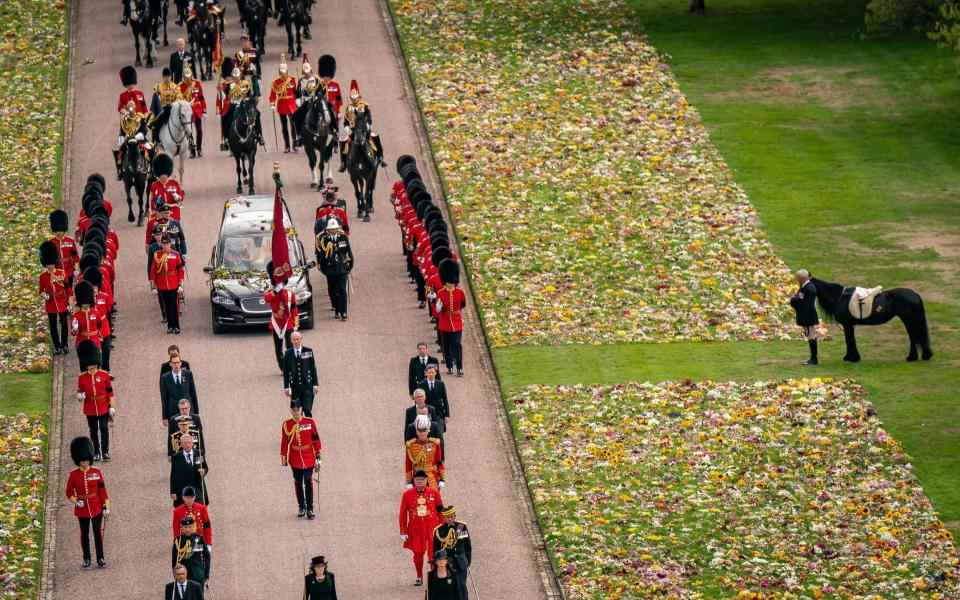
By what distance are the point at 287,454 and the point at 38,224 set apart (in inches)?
619

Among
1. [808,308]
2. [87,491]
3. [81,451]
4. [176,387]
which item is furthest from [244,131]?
[87,491]

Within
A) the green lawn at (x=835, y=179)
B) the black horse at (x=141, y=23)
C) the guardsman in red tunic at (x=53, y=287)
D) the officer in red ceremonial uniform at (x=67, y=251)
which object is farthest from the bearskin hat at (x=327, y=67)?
the guardsman in red tunic at (x=53, y=287)

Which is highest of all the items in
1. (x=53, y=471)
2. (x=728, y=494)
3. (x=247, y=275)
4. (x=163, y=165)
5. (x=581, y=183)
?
(x=163, y=165)

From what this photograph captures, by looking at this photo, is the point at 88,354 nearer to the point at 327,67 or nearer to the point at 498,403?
the point at 498,403

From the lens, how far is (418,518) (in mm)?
28250

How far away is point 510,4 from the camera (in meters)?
59.5

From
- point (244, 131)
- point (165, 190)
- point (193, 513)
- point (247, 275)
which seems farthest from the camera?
point (244, 131)

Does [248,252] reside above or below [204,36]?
below

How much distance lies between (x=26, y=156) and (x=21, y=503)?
1788 centimetres

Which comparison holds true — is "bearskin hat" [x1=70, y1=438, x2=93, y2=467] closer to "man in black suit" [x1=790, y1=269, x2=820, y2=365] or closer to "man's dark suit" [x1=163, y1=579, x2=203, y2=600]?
"man's dark suit" [x1=163, y1=579, x2=203, y2=600]

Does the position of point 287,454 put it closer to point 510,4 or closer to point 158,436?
point 158,436

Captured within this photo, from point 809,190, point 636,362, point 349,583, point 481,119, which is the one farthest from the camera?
point 481,119

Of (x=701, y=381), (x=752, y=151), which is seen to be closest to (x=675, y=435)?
(x=701, y=381)

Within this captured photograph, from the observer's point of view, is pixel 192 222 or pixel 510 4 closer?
pixel 192 222
